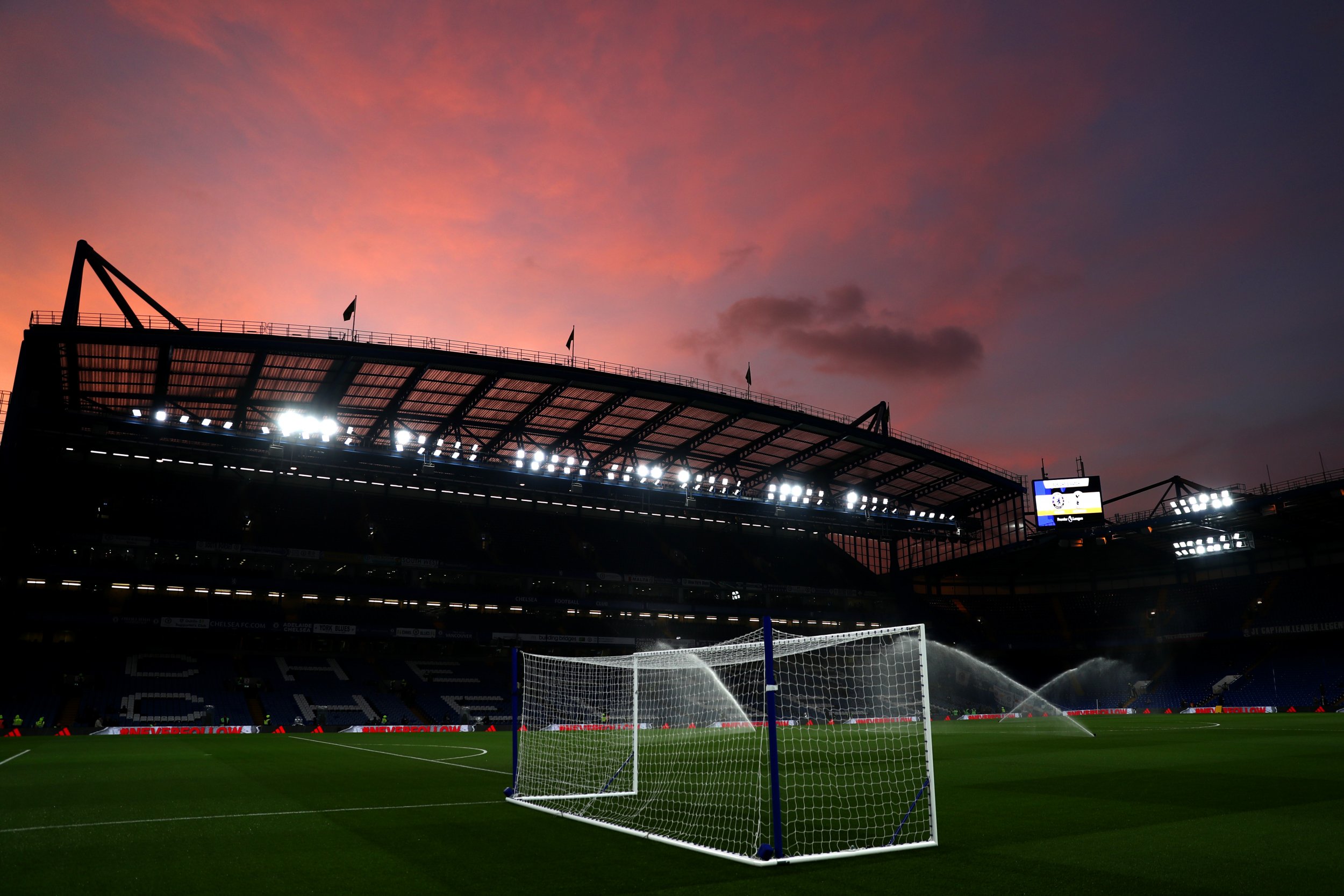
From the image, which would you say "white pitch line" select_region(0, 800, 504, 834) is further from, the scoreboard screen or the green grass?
the scoreboard screen

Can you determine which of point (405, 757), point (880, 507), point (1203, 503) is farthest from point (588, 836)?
point (1203, 503)

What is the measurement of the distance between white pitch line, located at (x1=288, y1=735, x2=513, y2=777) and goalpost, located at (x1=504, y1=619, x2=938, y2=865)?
95 cm

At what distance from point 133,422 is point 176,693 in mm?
15111

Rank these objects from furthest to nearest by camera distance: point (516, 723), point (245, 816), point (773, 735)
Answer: point (516, 723) → point (245, 816) → point (773, 735)

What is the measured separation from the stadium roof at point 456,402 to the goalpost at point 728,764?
47.8ft

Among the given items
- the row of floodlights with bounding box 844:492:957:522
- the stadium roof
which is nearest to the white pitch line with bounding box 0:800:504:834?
the stadium roof

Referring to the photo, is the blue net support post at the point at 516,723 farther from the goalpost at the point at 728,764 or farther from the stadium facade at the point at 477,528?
the stadium facade at the point at 477,528

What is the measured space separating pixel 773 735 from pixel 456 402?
132ft

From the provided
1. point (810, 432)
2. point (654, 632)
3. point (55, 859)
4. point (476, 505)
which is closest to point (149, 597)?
point (476, 505)

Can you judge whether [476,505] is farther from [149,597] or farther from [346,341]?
[346,341]

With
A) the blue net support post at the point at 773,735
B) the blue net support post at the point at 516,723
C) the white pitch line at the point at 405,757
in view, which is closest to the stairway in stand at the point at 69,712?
the white pitch line at the point at 405,757

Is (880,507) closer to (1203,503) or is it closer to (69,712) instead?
(1203,503)

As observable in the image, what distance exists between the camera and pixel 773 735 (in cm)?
960

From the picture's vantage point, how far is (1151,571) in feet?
247
